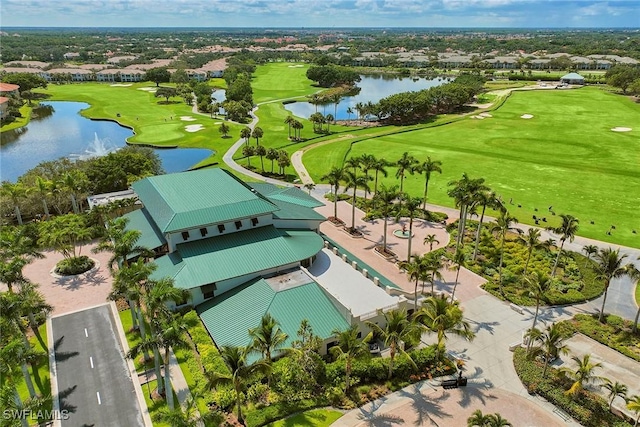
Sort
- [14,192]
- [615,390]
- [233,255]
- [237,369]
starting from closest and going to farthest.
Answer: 1. [237,369]
2. [615,390]
3. [233,255]
4. [14,192]

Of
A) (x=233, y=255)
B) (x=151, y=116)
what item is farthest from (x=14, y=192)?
(x=151, y=116)

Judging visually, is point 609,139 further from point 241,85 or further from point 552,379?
point 241,85

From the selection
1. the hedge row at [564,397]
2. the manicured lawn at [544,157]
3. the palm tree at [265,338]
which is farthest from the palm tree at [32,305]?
the manicured lawn at [544,157]

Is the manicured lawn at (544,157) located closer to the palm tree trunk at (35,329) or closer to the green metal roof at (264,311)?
the green metal roof at (264,311)

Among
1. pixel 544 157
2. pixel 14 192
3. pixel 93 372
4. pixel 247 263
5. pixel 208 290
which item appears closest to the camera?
pixel 93 372

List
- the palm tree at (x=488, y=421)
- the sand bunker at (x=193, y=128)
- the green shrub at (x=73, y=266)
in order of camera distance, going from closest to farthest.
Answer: the palm tree at (x=488, y=421) → the green shrub at (x=73, y=266) → the sand bunker at (x=193, y=128)

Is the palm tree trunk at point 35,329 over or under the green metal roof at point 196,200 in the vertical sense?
under

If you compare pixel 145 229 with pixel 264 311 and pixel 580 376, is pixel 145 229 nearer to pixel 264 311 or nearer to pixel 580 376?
pixel 264 311

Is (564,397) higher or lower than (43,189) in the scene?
lower
